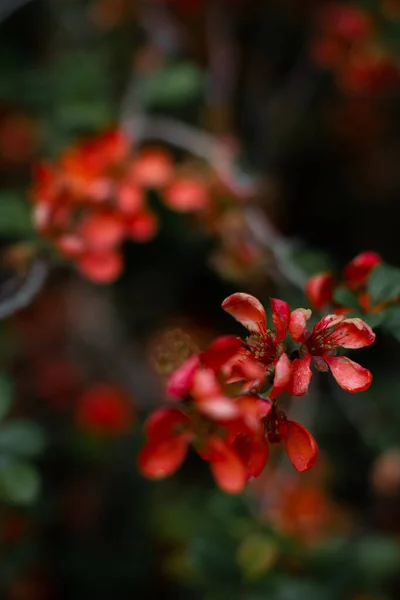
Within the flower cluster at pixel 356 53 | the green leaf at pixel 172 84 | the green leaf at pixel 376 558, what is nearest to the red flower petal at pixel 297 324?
the green leaf at pixel 376 558

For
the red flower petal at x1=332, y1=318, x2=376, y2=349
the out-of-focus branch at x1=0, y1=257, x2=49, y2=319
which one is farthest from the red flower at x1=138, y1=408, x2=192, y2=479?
the out-of-focus branch at x1=0, y1=257, x2=49, y2=319

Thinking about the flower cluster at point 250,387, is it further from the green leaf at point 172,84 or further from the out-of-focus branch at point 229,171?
the green leaf at point 172,84

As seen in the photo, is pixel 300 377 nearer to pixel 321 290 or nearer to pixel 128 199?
pixel 321 290

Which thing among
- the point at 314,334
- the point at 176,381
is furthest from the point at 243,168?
the point at 176,381

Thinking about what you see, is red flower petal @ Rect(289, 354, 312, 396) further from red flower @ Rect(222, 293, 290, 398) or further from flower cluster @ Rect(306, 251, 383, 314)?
flower cluster @ Rect(306, 251, 383, 314)

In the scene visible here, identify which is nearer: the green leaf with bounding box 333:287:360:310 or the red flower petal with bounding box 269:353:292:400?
the red flower petal with bounding box 269:353:292:400

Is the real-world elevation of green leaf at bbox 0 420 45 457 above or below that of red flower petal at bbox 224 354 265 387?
below

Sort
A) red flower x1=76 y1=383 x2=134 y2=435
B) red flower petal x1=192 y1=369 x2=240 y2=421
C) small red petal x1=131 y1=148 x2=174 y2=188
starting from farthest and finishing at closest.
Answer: red flower x1=76 y1=383 x2=134 y2=435 → small red petal x1=131 y1=148 x2=174 y2=188 → red flower petal x1=192 y1=369 x2=240 y2=421

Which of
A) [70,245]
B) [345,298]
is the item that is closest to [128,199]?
[70,245]
